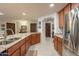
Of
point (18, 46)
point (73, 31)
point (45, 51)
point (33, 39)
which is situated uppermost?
point (73, 31)

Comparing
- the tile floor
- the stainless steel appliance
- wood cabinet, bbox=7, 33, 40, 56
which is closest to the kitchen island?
wood cabinet, bbox=7, 33, 40, 56

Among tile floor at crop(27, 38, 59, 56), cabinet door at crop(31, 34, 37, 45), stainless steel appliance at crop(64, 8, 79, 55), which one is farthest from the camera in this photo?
cabinet door at crop(31, 34, 37, 45)

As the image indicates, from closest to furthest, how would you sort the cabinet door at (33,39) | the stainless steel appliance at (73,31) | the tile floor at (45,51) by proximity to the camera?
the stainless steel appliance at (73,31)
the tile floor at (45,51)
the cabinet door at (33,39)

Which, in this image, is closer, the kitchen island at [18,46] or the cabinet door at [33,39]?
the kitchen island at [18,46]

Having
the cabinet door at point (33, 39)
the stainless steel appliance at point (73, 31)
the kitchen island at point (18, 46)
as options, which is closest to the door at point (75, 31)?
the stainless steel appliance at point (73, 31)

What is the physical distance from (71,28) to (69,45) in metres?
0.31

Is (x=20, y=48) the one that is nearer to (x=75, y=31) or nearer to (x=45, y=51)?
(x=45, y=51)

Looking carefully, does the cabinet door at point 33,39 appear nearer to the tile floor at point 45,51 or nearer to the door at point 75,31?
the tile floor at point 45,51

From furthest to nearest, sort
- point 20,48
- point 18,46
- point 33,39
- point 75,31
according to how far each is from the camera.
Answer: point 33,39
point 20,48
point 18,46
point 75,31

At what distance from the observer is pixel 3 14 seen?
2.52 metres

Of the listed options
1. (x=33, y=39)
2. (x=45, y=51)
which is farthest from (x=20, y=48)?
(x=33, y=39)

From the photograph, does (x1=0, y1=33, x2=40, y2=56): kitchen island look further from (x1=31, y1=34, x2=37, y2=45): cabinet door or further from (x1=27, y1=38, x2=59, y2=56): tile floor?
(x1=27, y1=38, x2=59, y2=56): tile floor

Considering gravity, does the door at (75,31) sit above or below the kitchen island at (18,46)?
above

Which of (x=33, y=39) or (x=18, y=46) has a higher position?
(x=18, y=46)
